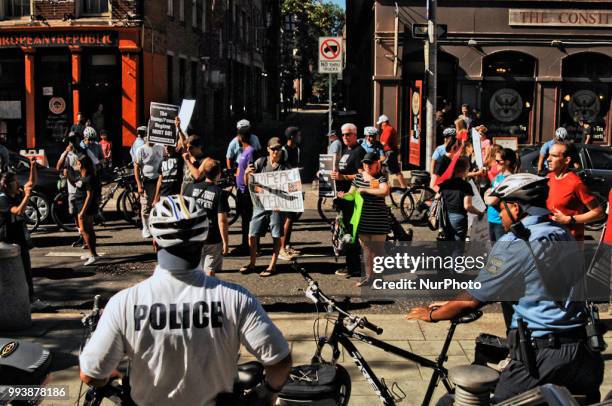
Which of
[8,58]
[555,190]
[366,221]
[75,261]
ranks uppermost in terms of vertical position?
[8,58]

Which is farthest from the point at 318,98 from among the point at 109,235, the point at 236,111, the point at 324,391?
the point at 324,391

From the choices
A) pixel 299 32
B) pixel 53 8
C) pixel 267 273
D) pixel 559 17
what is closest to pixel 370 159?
pixel 267 273

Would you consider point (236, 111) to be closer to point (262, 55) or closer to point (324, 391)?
point (262, 55)

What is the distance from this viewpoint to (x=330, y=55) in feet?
53.5

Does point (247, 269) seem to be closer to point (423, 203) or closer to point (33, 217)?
point (423, 203)

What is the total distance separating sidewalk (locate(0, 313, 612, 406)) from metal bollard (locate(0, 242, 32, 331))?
0.41ft

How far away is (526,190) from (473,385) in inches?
48.6

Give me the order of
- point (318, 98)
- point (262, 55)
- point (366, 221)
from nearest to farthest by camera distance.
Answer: point (366, 221) → point (262, 55) → point (318, 98)

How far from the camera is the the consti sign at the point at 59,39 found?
24.3 meters

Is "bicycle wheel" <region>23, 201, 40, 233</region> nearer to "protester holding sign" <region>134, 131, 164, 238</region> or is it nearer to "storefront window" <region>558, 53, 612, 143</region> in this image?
"protester holding sign" <region>134, 131, 164, 238</region>

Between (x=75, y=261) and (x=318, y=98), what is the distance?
13047 cm

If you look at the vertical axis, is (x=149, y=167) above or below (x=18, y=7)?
below

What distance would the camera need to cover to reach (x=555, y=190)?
746cm

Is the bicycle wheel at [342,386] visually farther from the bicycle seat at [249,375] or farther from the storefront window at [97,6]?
Result: the storefront window at [97,6]
